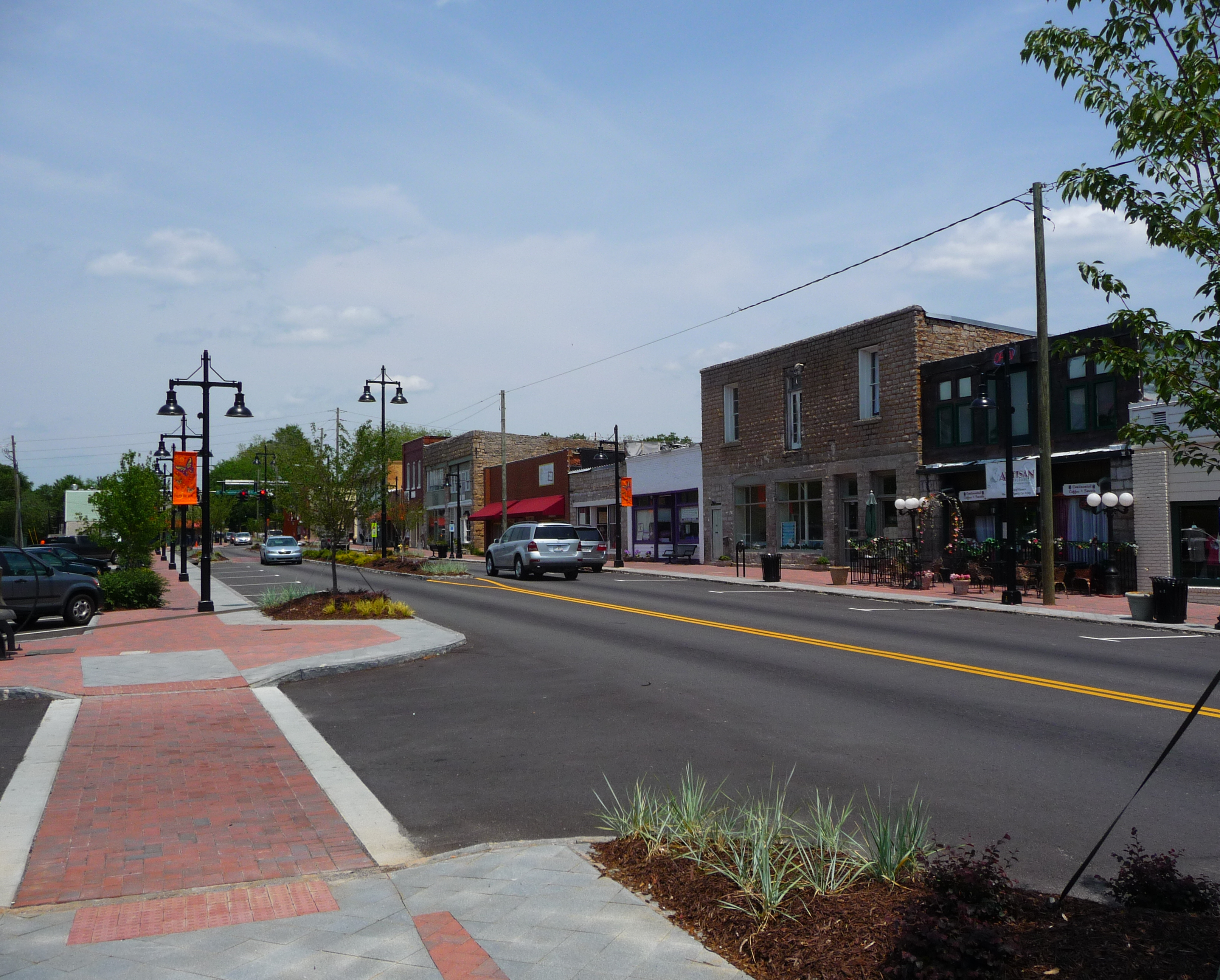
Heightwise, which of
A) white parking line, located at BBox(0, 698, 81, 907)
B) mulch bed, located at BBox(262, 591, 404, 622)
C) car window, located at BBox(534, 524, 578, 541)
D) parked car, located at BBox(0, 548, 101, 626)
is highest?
car window, located at BBox(534, 524, 578, 541)

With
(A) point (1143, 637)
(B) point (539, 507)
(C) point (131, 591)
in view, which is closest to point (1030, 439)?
(A) point (1143, 637)

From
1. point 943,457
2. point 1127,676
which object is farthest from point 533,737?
point 943,457

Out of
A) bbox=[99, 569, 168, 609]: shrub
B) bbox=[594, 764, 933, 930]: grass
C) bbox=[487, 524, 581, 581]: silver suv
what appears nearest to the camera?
bbox=[594, 764, 933, 930]: grass

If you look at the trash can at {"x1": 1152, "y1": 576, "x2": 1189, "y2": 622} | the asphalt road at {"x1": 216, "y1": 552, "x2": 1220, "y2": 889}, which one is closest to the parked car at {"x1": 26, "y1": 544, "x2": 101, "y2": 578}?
the asphalt road at {"x1": 216, "y1": 552, "x2": 1220, "y2": 889}

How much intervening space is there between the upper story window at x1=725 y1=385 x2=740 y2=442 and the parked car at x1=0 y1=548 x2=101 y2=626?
25438 millimetres

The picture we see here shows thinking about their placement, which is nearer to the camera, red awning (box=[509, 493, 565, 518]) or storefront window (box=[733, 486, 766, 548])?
storefront window (box=[733, 486, 766, 548])

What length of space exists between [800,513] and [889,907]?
104ft

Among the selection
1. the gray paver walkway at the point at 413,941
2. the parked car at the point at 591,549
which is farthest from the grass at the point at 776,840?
the parked car at the point at 591,549

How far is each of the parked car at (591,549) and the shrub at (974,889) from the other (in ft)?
97.2

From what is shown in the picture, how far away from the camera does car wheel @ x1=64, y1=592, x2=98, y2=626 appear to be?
1858 centimetres

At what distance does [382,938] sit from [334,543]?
17.4m

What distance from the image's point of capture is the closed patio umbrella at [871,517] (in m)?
31.0

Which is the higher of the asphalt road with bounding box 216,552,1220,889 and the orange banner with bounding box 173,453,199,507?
the orange banner with bounding box 173,453,199,507

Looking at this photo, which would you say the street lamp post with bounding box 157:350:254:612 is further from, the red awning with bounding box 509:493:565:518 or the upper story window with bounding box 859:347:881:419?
the red awning with bounding box 509:493:565:518
